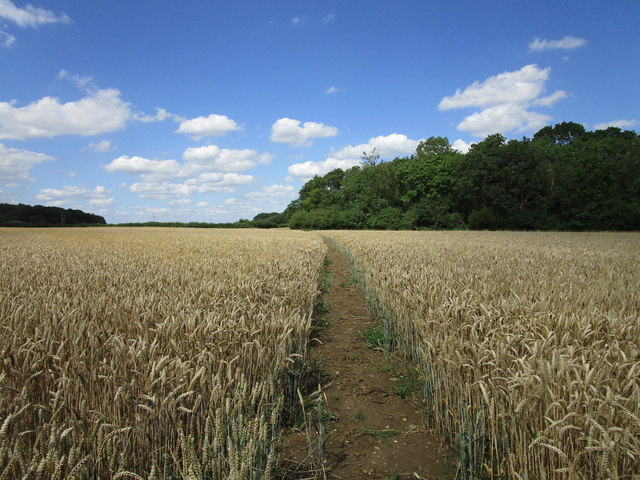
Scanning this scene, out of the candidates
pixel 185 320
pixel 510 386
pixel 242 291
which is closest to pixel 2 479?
pixel 185 320

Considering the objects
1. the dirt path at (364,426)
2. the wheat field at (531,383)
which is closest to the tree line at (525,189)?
the wheat field at (531,383)

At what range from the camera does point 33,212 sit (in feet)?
266

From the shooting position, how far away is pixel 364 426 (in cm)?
342

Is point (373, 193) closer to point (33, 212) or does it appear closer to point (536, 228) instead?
point (536, 228)

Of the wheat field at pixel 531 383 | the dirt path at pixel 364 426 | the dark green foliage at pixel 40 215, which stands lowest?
the dirt path at pixel 364 426

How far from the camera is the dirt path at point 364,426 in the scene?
2811mm

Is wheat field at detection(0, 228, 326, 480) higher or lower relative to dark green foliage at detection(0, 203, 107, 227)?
Answer: lower

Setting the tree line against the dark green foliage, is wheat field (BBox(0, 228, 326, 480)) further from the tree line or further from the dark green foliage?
the dark green foliage

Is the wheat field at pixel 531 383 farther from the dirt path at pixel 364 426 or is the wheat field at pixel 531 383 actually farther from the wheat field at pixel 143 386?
the wheat field at pixel 143 386

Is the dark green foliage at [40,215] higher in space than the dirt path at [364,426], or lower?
higher

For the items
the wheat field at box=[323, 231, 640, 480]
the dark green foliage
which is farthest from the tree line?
the dark green foliage

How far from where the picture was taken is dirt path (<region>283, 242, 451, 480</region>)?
2811mm

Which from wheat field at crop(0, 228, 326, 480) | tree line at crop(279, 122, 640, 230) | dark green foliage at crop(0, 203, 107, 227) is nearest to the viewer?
wheat field at crop(0, 228, 326, 480)

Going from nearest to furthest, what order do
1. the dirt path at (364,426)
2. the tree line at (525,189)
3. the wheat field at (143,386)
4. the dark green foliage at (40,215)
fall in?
1. the wheat field at (143,386)
2. the dirt path at (364,426)
3. the tree line at (525,189)
4. the dark green foliage at (40,215)
